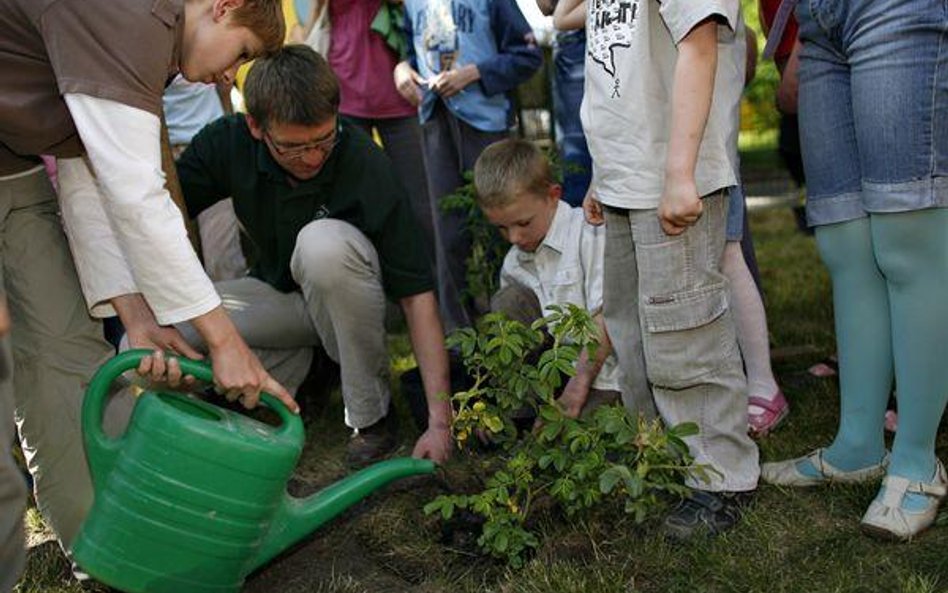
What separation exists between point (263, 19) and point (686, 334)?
1046mm

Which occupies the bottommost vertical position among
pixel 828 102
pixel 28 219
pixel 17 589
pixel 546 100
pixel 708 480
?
pixel 546 100

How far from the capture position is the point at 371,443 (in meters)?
3.04

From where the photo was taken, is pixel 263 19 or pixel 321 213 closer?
pixel 263 19

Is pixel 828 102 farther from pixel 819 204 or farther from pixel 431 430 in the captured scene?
pixel 431 430

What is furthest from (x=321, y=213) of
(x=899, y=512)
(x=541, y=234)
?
(x=899, y=512)

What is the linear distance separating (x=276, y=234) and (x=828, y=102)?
1.60 metres

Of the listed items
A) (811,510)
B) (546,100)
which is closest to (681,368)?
(811,510)

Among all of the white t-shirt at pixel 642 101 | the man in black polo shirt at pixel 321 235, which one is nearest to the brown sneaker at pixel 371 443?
the man in black polo shirt at pixel 321 235

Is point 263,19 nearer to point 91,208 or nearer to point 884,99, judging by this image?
point 91,208

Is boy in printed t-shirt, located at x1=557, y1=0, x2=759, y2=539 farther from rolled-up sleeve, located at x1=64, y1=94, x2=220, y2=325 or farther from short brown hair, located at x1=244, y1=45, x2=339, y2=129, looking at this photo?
rolled-up sleeve, located at x1=64, y1=94, x2=220, y2=325

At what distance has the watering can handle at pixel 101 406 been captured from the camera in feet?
6.56

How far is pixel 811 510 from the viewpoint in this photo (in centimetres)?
239

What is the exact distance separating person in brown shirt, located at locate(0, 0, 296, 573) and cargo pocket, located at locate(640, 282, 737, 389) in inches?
30.3

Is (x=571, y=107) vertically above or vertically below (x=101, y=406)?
below
